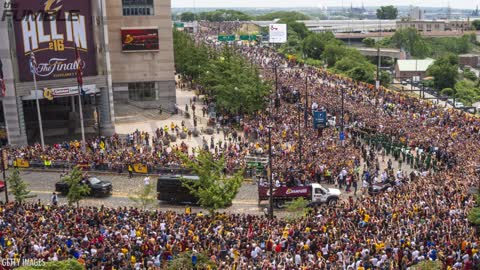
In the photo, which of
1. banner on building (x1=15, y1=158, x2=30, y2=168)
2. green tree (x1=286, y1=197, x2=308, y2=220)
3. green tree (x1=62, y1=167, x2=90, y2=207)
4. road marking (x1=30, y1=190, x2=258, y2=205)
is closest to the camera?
green tree (x1=286, y1=197, x2=308, y2=220)

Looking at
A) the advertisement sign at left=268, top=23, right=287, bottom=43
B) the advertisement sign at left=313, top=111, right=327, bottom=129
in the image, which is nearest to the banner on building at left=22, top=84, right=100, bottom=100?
the advertisement sign at left=313, top=111, right=327, bottom=129

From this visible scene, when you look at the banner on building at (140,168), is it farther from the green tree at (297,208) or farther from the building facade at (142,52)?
the building facade at (142,52)

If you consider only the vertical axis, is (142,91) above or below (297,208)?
above

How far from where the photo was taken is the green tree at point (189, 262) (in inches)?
954

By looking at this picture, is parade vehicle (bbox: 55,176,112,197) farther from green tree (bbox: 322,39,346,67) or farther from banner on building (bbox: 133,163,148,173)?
green tree (bbox: 322,39,346,67)

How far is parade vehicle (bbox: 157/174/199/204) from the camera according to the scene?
1458 inches

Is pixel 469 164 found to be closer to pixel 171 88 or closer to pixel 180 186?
pixel 180 186

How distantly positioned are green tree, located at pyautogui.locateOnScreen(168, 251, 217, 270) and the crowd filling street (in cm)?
48

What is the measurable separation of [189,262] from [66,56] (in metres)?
35.7

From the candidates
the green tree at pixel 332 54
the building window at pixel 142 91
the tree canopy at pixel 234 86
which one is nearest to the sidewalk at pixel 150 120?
the building window at pixel 142 91

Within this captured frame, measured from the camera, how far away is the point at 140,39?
6994 cm

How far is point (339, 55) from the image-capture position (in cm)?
13875

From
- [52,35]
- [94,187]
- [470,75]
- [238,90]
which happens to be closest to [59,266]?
[94,187]

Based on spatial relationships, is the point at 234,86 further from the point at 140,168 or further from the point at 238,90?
the point at 140,168
